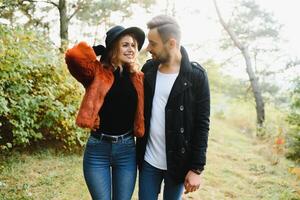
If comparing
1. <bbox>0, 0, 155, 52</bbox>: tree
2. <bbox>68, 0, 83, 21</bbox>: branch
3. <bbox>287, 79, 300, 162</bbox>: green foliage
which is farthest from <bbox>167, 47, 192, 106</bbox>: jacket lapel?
<bbox>68, 0, 83, 21</bbox>: branch

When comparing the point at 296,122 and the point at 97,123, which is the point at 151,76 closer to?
the point at 97,123

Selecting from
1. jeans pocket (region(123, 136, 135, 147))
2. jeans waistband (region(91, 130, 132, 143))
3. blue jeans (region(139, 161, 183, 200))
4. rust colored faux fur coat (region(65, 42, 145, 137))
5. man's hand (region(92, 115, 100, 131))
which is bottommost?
blue jeans (region(139, 161, 183, 200))

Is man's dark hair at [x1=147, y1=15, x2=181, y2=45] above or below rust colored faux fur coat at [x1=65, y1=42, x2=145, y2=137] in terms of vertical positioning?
above

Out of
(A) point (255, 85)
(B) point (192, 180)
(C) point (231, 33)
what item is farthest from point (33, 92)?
(A) point (255, 85)

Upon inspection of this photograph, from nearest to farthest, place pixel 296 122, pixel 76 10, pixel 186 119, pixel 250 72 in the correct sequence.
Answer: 1. pixel 186 119
2. pixel 296 122
3. pixel 76 10
4. pixel 250 72

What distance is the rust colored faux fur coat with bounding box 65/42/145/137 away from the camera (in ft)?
9.11

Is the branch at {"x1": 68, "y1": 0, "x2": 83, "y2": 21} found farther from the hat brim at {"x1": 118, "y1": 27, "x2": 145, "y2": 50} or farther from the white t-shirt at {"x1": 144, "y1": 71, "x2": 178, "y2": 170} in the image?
the white t-shirt at {"x1": 144, "y1": 71, "x2": 178, "y2": 170}

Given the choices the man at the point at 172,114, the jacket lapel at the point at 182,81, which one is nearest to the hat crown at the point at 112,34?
the man at the point at 172,114

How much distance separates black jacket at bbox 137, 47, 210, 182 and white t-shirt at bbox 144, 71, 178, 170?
0.04 meters

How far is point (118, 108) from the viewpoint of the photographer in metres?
2.89

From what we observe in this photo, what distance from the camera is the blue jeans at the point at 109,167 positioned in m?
2.92

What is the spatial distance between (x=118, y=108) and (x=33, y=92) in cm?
372

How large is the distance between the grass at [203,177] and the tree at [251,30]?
5.79 m

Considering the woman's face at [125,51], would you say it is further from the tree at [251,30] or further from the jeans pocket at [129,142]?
the tree at [251,30]
